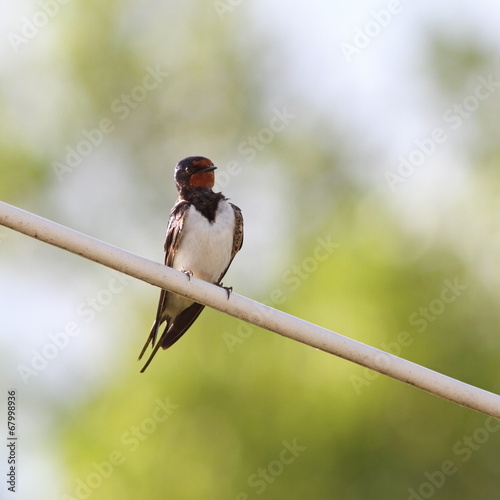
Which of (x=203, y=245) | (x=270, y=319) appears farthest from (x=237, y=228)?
(x=270, y=319)

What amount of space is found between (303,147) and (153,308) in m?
4.89

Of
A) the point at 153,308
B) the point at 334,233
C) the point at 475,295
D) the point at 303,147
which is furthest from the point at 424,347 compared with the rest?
the point at 303,147

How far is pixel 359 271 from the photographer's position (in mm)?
13602

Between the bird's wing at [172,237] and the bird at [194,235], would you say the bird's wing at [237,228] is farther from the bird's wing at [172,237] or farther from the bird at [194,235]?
the bird's wing at [172,237]

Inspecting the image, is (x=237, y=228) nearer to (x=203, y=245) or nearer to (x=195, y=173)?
(x=203, y=245)

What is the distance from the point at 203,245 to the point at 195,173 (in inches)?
17.7

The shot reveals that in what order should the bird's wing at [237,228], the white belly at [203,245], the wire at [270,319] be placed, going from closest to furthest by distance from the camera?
the wire at [270,319] → the white belly at [203,245] → the bird's wing at [237,228]

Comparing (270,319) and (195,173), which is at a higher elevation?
(270,319)

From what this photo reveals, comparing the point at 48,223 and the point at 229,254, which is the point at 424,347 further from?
the point at 48,223

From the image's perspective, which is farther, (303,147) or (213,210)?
(303,147)

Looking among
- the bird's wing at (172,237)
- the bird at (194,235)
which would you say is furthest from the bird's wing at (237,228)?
the bird's wing at (172,237)

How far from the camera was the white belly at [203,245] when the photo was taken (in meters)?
6.38

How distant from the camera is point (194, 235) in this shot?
20.9 ft

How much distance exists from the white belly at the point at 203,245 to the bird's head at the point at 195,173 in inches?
6.3
